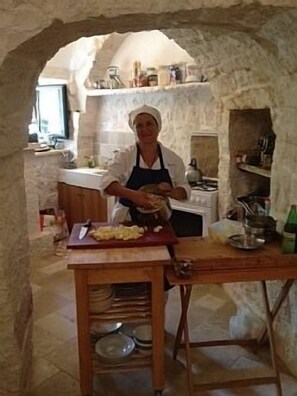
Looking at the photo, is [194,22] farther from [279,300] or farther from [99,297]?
[279,300]

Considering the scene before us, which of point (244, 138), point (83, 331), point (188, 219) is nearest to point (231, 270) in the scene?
point (83, 331)

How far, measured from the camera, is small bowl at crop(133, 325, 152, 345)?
75.0 inches

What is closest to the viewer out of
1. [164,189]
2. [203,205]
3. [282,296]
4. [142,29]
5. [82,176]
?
[142,29]

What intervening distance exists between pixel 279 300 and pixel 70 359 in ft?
3.84

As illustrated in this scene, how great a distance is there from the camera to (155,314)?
1.75 m

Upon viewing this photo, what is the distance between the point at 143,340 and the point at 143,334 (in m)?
0.05

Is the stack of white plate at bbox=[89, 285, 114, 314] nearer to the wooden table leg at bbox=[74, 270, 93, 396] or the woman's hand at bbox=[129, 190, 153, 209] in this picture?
the wooden table leg at bbox=[74, 270, 93, 396]

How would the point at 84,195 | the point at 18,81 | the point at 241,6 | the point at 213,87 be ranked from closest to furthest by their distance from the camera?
the point at 241,6 < the point at 18,81 < the point at 213,87 < the point at 84,195

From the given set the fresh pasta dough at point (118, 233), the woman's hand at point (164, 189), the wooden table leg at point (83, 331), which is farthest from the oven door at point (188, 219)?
the wooden table leg at point (83, 331)

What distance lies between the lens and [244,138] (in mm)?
2938

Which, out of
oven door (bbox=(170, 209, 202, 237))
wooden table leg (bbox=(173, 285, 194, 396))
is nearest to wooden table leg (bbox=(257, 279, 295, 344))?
wooden table leg (bbox=(173, 285, 194, 396))

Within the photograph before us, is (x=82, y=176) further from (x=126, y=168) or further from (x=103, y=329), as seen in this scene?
(x=103, y=329)

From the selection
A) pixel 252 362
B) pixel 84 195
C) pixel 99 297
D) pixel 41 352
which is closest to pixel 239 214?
A: pixel 252 362

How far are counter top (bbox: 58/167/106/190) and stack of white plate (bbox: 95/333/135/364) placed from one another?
2.22 meters
